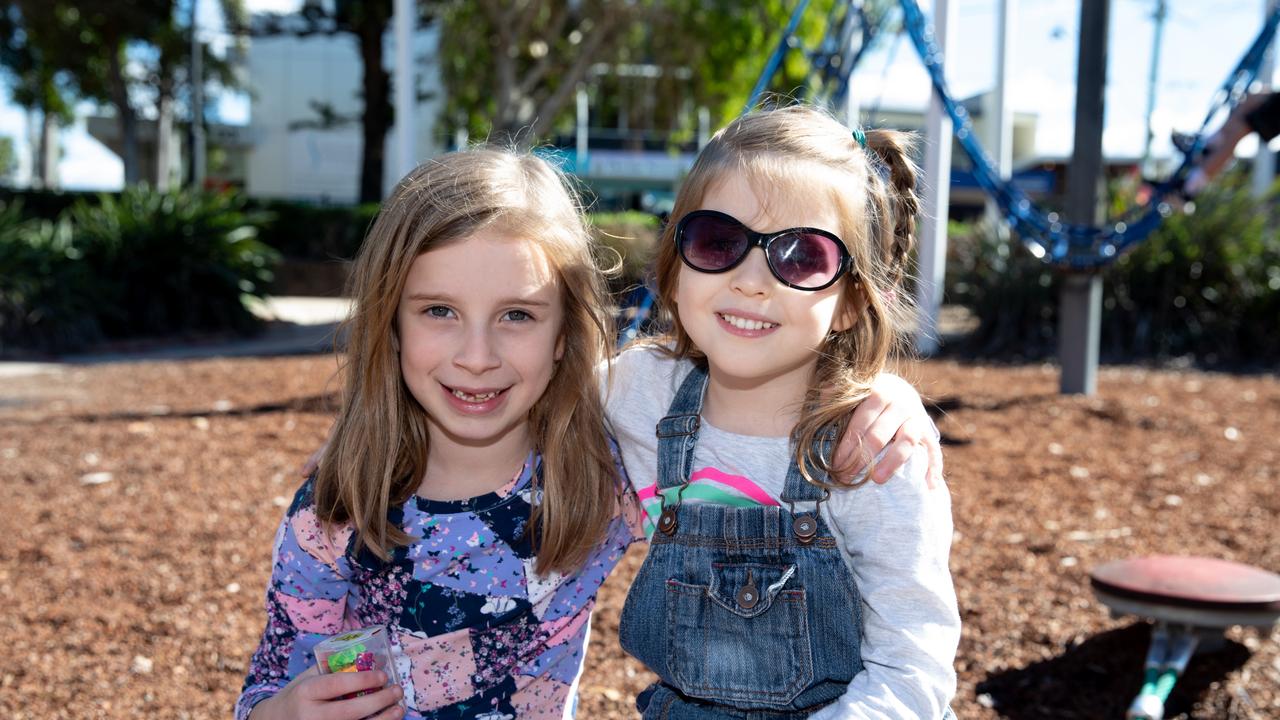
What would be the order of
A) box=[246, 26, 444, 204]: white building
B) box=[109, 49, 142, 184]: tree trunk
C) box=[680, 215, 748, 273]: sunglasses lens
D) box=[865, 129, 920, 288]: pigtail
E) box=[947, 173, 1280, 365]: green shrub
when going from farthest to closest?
box=[246, 26, 444, 204]: white building, box=[109, 49, 142, 184]: tree trunk, box=[947, 173, 1280, 365]: green shrub, box=[865, 129, 920, 288]: pigtail, box=[680, 215, 748, 273]: sunglasses lens

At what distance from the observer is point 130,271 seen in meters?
9.96

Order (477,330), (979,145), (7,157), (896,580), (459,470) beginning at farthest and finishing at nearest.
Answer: (7,157) → (979,145) → (459,470) → (477,330) → (896,580)

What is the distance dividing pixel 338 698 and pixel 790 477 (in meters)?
0.72

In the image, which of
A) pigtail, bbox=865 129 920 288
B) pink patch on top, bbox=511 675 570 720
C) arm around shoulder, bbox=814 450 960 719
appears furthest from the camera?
pink patch on top, bbox=511 675 570 720

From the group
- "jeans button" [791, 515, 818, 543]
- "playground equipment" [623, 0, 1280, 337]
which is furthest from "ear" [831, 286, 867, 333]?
"playground equipment" [623, 0, 1280, 337]

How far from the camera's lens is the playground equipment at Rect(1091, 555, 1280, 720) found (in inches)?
102

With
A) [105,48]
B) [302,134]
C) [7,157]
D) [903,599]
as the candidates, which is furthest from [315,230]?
[7,157]

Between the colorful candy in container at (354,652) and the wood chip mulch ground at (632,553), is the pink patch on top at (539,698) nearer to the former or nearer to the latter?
the colorful candy in container at (354,652)

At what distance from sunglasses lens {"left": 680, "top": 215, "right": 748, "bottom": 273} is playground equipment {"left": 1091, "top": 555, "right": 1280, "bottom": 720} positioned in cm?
158

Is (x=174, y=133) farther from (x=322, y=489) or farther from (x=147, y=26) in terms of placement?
(x=322, y=489)

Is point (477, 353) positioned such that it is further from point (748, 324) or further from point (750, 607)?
point (750, 607)

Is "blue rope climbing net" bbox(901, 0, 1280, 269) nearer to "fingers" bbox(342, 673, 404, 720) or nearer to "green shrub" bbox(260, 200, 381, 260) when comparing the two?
"fingers" bbox(342, 673, 404, 720)

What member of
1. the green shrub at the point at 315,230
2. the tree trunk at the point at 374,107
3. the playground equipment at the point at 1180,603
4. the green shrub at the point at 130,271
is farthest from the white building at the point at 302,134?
the playground equipment at the point at 1180,603

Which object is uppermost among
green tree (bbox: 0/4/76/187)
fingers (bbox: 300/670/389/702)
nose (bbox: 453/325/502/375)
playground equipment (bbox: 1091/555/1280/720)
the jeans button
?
green tree (bbox: 0/4/76/187)
